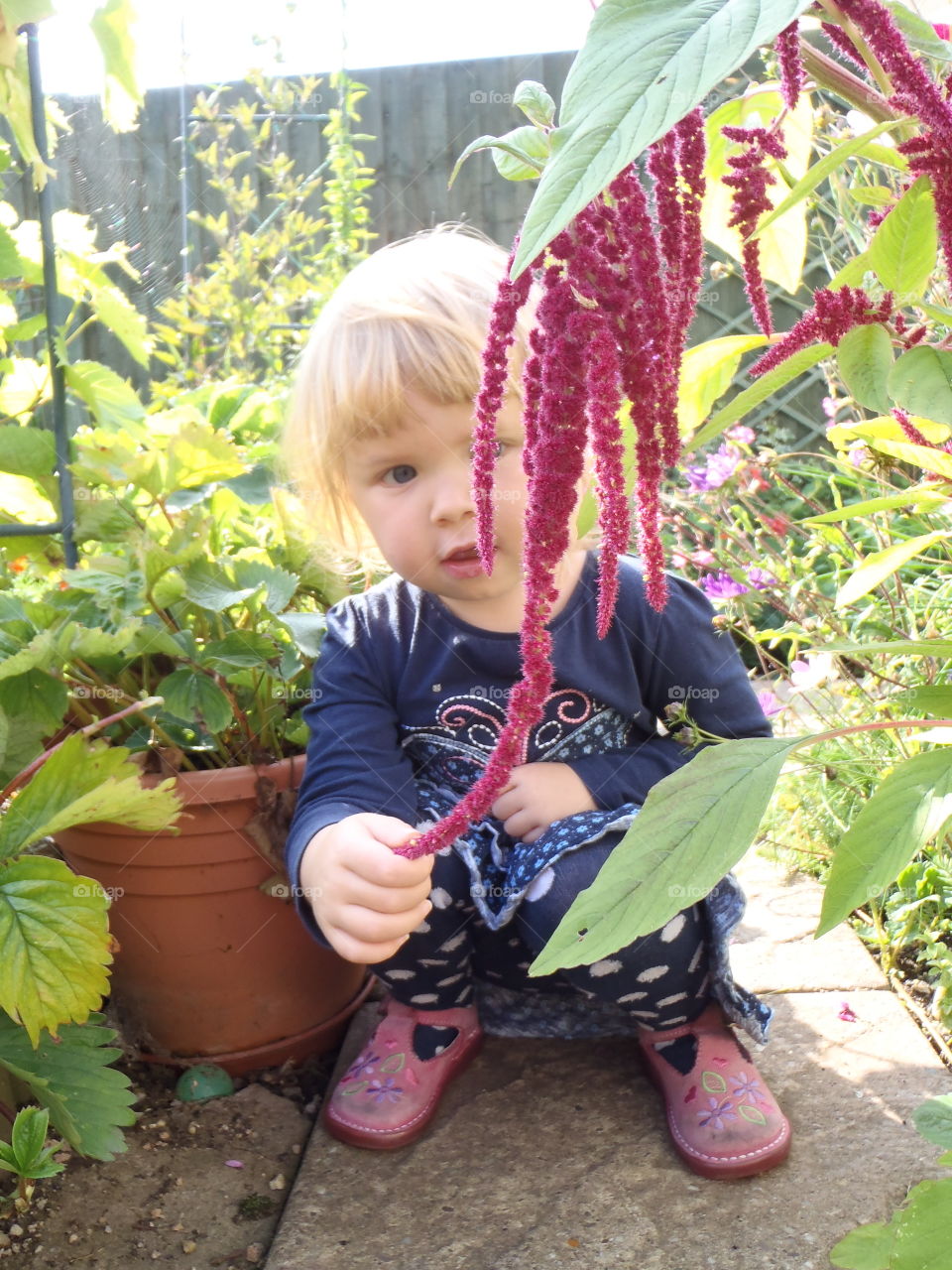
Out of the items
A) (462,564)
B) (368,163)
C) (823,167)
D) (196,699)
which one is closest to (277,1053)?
(196,699)

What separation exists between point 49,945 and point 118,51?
3.21 feet

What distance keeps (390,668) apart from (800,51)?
3.51ft

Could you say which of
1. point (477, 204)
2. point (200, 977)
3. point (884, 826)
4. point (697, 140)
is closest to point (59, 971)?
point (200, 977)

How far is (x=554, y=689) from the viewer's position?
4.97 ft

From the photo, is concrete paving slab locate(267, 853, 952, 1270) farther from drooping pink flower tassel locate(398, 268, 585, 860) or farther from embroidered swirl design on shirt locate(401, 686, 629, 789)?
drooping pink flower tassel locate(398, 268, 585, 860)

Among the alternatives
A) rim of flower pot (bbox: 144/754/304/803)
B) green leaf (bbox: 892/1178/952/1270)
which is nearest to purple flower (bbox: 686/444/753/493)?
rim of flower pot (bbox: 144/754/304/803)

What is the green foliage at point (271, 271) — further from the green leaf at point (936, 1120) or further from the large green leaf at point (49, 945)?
the green leaf at point (936, 1120)

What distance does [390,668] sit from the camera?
1.55 meters

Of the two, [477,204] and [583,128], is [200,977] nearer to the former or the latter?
[583,128]

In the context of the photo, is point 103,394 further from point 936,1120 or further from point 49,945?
point 936,1120

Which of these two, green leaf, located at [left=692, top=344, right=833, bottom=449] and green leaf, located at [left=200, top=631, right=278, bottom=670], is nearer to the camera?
green leaf, located at [left=692, top=344, right=833, bottom=449]

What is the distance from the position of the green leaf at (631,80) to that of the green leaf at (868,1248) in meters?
0.77

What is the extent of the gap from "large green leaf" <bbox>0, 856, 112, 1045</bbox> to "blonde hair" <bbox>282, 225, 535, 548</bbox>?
→ 2.07 ft

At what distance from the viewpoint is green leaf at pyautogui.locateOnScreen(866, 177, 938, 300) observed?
0.58 metres
